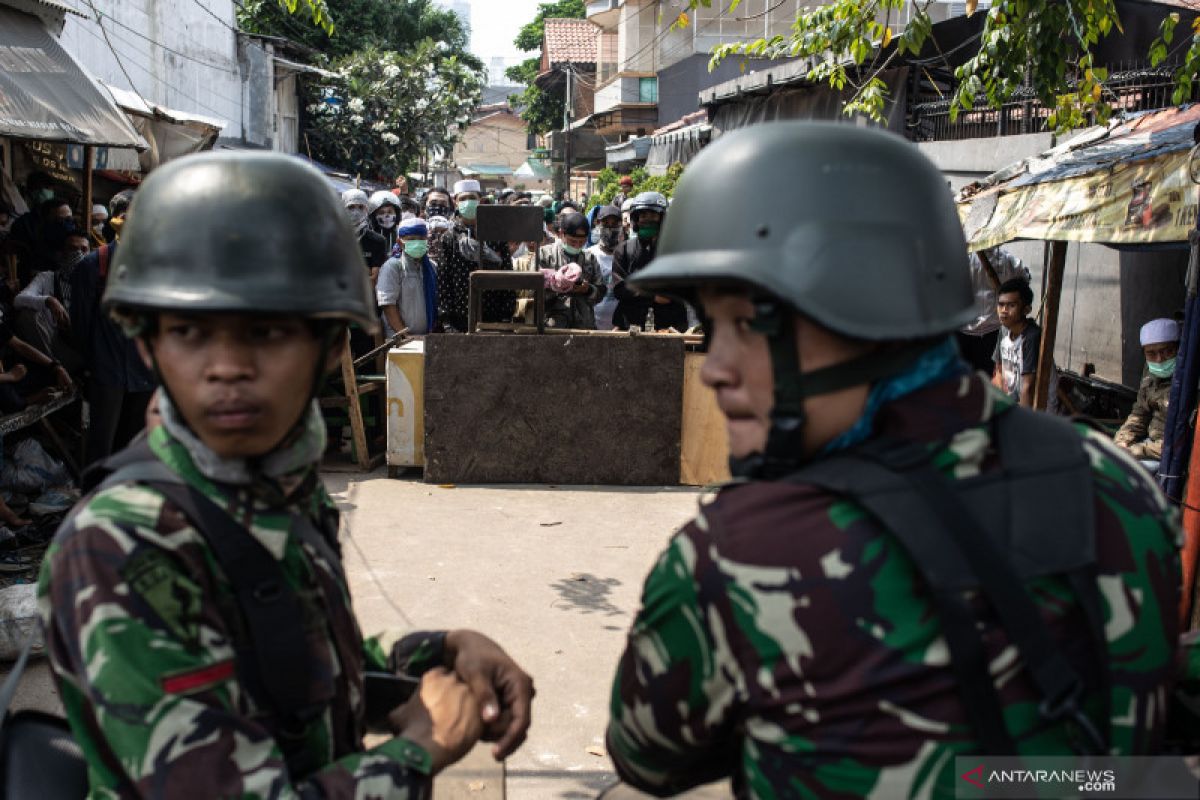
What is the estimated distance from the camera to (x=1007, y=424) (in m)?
1.35

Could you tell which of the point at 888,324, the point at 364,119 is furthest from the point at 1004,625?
the point at 364,119

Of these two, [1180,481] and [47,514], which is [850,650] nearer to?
[1180,481]

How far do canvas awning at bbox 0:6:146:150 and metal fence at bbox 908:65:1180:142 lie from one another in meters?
5.99

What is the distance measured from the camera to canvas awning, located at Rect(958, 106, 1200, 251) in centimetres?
562

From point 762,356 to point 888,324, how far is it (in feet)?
0.52

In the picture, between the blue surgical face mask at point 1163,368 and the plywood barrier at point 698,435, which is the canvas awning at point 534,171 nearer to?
the plywood barrier at point 698,435

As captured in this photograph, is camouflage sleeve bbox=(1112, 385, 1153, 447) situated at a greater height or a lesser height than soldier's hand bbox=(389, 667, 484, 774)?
lesser

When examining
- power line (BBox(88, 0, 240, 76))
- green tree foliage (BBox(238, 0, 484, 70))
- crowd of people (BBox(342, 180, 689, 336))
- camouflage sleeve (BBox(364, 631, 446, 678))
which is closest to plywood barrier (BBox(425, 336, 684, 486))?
crowd of people (BBox(342, 180, 689, 336))

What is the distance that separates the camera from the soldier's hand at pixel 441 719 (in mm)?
1506

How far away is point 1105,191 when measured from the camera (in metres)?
6.20

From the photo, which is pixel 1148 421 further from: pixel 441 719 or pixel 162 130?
pixel 162 130

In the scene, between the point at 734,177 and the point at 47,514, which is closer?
the point at 734,177

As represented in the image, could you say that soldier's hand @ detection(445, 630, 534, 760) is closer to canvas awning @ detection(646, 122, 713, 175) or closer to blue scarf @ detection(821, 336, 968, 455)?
blue scarf @ detection(821, 336, 968, 455)

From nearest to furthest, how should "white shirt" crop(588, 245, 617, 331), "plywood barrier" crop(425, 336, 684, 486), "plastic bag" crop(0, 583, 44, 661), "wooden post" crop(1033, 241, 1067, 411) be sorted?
"plastic bag" crop(0, 583, 44, 661) < "plywood barrier" crop(425, 336, 684, 486) < "wooden post" crop(1033, 241, 1067, 411) < "white shirt" crop(588, 245, 617, 331)
